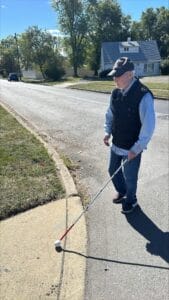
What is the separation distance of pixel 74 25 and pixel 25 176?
70.4 m

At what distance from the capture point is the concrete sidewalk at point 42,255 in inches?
151

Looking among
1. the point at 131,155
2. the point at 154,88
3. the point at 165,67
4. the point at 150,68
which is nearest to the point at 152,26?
the point at 150,68

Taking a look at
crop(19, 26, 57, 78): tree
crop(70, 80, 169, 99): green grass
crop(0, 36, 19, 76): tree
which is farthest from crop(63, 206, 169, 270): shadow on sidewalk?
crop(0, 36, 19, 76): tree

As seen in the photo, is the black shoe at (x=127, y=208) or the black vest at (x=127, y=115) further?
the black shoe at (x=127, y=208)

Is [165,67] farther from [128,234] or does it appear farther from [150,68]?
[128,234]

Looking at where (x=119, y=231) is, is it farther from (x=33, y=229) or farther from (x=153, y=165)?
(x=153, y=165)

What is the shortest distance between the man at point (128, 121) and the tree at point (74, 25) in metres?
69.0

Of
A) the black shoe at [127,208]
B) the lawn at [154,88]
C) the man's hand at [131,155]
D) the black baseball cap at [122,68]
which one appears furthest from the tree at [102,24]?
the man's hand at [131,155]

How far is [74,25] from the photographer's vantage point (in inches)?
2908

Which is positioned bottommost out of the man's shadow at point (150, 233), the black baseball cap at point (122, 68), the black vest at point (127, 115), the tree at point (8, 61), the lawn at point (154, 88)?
Result: the tree at point (8, 61)

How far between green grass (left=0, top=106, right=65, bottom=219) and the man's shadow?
1163 mm

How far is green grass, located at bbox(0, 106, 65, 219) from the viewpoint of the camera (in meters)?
5.73

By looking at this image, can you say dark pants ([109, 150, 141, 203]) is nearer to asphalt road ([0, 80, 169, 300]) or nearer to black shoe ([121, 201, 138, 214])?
black shoe ([121, 201, 138, 214])

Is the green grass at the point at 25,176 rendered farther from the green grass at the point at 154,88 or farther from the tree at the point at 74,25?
the tree at the point at 74,25
